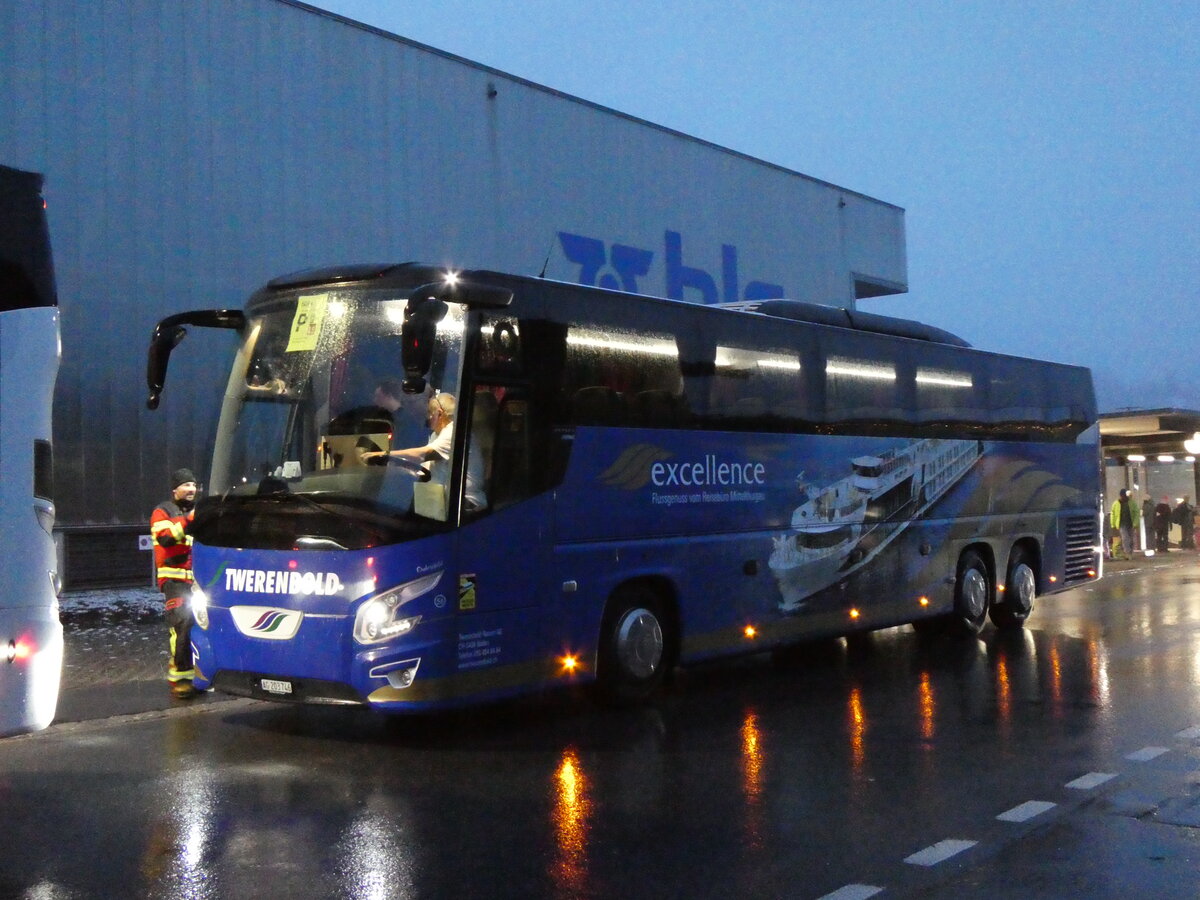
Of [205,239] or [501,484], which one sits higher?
[205,239]

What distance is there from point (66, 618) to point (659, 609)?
984 cm

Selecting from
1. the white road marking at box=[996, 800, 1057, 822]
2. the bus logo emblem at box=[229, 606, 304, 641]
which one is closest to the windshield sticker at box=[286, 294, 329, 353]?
the bus logo emblem at box=[229, 606, 304, 641]

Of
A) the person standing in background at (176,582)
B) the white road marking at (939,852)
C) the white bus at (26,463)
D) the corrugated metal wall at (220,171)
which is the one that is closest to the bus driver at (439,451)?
the white bus at (26,463)

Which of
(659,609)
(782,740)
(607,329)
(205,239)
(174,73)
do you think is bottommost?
(782,740)

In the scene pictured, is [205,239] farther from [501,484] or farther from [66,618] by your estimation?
[501,484]

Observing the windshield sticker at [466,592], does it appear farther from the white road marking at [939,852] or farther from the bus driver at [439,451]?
the white road marking at [939,852]

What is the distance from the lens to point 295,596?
A: 847cm

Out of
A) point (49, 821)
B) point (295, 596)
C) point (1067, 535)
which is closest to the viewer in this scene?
point (49, 821)

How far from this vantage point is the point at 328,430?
8.59 m

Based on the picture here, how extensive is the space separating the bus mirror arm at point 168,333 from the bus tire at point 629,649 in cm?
364

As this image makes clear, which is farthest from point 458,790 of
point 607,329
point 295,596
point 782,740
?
point 607,329

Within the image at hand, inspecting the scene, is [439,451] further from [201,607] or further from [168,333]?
[168,333]

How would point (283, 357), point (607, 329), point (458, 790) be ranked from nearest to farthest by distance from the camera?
1. point (458, 790)
2. point (283, 357)
3. point (607, 329)

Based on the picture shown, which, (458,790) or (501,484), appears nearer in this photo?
(458,790)
